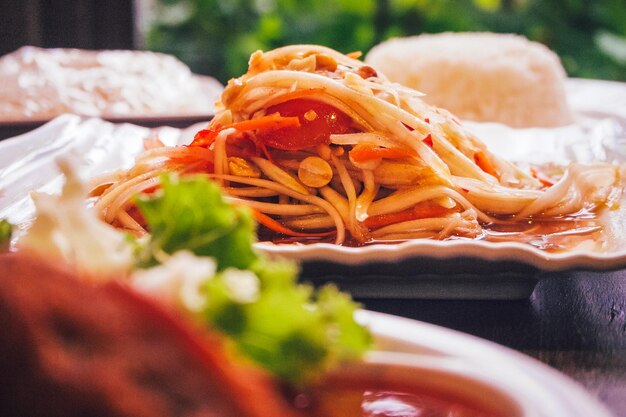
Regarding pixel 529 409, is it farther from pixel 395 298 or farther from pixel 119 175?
pixel 119 175

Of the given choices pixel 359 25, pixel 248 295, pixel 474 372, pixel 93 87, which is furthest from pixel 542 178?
pixel 359 25

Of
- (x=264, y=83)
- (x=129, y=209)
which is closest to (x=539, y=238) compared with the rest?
(x=264, y=83)

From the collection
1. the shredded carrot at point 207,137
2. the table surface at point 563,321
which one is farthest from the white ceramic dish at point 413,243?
the shredded carrot at point 207,137

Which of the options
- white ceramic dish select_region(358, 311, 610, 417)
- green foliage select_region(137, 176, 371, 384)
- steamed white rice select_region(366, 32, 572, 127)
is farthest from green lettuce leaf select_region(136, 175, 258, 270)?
steamed white rice select_region(366, 32, 572, 127)

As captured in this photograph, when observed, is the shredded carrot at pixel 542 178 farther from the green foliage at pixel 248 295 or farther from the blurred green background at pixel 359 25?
the blurred green background at pixel 359 25

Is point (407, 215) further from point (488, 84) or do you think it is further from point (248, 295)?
point (488, 84)
